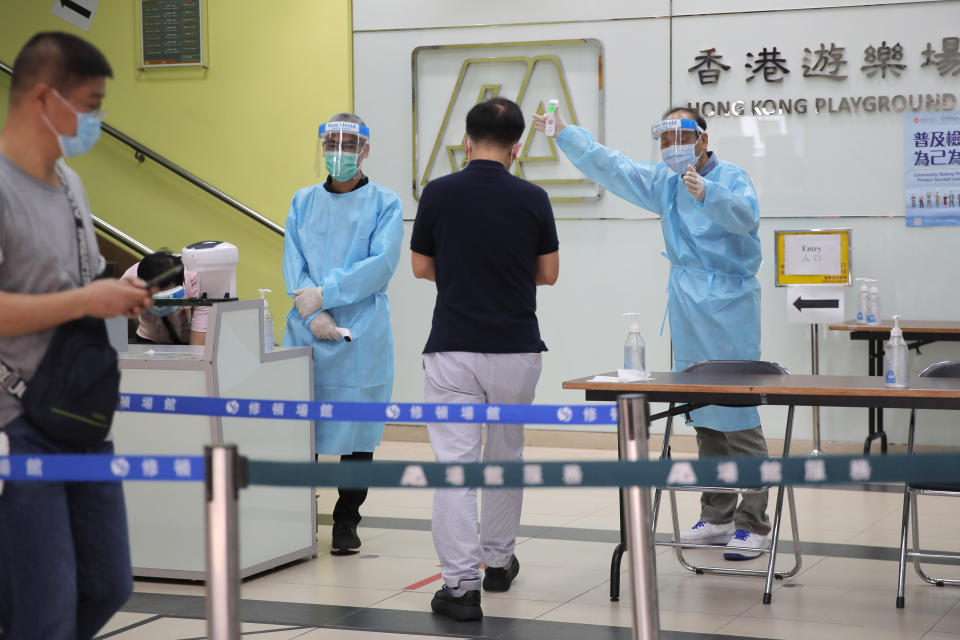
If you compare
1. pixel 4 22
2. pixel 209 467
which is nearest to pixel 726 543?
pixel 209 467

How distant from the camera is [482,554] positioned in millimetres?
3893

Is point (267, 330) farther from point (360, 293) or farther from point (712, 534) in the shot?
point (712, 534)

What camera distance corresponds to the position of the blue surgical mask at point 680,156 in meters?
4.71

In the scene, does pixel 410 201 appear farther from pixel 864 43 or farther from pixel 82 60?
pixel 82 60

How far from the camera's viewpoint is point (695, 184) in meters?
4.49

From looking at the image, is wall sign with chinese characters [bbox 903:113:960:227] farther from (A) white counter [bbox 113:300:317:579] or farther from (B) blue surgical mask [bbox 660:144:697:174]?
(A) white counter [bbox 113:300:317:579]

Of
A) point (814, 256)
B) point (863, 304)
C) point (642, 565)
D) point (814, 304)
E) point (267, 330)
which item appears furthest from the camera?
point (814, 256)

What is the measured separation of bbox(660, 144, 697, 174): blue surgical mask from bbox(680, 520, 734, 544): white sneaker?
1.40m

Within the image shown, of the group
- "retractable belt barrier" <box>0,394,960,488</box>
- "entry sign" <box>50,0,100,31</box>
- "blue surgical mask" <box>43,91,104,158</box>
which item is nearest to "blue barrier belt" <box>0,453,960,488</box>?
"retractable belt barrier" <box>0,394,960,488</box>

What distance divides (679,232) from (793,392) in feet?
3.94

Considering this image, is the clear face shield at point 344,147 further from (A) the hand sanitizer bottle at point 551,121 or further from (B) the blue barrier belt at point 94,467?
(B) the blue barrier belt at point 94,467

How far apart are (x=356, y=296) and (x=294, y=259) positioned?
0.35 meters

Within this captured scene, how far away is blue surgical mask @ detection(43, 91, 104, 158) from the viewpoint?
2170 mm

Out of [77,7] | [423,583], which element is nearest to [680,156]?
[423,583]
